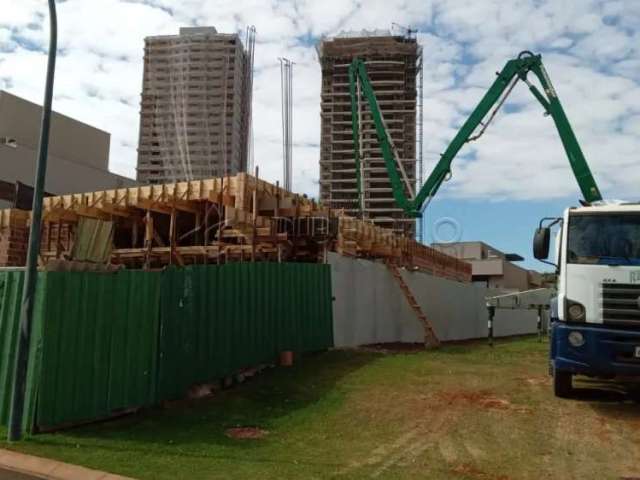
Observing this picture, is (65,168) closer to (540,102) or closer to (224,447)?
(540,102)

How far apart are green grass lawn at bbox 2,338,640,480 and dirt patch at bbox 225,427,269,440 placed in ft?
0.42

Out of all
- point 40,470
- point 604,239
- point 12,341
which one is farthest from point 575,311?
point 12,341

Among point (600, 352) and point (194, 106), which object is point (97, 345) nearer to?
point (600, 352)

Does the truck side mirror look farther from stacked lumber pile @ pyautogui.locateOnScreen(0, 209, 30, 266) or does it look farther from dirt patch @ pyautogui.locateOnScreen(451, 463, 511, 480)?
stacked lumber pile @ pyautogui.locateOnScreen(0, 209, 30, 266)

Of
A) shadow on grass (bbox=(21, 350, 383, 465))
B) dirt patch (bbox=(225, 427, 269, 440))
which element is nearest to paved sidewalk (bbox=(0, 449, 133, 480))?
shadow on grass (bbox=(21, 350, 383, 465))

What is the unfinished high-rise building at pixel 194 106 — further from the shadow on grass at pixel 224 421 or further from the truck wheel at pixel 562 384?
the truck wheel at pixel 562 384

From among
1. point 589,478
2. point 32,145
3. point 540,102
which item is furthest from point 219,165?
point 589,478

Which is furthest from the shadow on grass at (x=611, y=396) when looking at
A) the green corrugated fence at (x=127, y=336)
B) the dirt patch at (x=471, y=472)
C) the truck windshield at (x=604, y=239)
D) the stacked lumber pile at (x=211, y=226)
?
the stacked lumber pile at (x=211, y=226)

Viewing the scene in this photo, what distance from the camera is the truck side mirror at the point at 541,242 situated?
28.6ft

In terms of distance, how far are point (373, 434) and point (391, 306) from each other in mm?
12473

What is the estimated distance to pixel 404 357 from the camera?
45.1ft

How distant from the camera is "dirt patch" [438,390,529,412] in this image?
27.9 ft

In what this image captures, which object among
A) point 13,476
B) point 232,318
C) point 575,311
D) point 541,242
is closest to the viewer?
point 13,476

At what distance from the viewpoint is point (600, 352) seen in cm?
767
